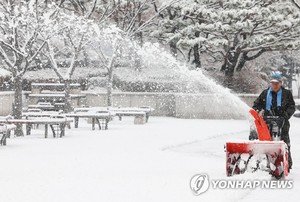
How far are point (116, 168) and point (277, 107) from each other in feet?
10.6

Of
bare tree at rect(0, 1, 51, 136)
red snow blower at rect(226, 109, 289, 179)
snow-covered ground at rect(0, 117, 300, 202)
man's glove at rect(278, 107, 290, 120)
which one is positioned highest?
bare tree at rect(0, 1, 51, 136)

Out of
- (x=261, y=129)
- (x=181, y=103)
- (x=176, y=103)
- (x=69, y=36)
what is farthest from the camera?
(x=176, y=103)

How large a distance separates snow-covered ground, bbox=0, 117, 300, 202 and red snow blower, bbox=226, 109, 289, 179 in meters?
0.31

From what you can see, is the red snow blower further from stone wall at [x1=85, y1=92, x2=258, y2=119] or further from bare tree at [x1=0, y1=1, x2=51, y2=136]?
stone wall at [x1=85, y1=92, x2=258, y2=119]

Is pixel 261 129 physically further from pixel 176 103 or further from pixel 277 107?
pixel 176 103

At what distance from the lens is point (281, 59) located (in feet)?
186

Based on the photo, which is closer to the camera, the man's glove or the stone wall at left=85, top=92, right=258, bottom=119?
the man's glove

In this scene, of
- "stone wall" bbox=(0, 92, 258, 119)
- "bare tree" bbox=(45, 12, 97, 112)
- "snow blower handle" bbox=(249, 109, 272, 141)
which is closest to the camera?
"snow blower handle" bbox=(249, 109, 272, 141)

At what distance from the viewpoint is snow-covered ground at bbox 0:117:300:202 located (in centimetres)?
870

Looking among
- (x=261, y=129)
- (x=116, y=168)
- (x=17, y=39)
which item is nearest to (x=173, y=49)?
(x=17, y=39)

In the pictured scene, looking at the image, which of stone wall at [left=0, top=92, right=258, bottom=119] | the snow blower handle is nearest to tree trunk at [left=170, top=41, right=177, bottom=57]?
stone wall at [left=0, top=92, right=258, bottom=119]

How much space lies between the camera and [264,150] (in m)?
9.77

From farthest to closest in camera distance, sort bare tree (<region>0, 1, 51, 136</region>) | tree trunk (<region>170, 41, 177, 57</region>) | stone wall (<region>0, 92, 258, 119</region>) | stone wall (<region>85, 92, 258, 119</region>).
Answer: tree trunk (<region>170, 41, 177, 57</region>), stone wall (<region>85, 92, 258, 119</region>), stone wall (<region>0, 92, 258, 119</region>), bare tree (<region>0, 1, 51, 136</region>)

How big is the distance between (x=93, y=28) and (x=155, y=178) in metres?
17.9
